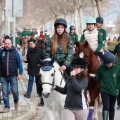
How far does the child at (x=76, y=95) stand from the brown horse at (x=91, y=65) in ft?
8.33

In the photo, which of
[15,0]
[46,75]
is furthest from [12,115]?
[15,0]

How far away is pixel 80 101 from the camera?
727 cm

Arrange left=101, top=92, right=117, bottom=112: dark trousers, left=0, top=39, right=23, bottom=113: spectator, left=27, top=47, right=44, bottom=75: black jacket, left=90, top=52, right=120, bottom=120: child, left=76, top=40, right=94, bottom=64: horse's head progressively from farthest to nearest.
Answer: left=27, top=47, right=44, bottom=75: black jacket < left=0, top=39, right=23, bottom=113: spectator < left=76, top=40, right=94, bottom=64: horse's head < left=101, top=92, right=117, bottom=112: dark trousers < left=90, top=52, right=120, bottom=120: child

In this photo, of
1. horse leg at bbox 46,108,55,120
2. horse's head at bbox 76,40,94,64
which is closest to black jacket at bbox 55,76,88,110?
horse leg at bbox 46,108,55,120

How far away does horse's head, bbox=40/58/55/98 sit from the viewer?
7562 mm

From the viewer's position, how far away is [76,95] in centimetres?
727

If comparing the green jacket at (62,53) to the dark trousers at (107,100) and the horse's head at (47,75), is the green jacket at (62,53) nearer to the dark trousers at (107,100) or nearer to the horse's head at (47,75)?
the horse's head at (47,75)

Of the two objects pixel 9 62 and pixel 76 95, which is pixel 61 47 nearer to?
pixel 76 95

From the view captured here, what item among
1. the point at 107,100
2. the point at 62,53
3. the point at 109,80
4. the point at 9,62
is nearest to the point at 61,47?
the point at 62,53

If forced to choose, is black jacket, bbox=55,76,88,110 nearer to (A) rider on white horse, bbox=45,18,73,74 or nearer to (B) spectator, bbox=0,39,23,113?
(A) rider on white horse, bbox=45,18,73,74

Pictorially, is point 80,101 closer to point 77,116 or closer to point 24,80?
point 77,116

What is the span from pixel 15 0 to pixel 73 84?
33.6ft

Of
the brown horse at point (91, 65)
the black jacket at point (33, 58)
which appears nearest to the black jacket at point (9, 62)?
the brown horse at point (91, 65)

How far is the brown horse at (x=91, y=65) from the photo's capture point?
32.7ft
